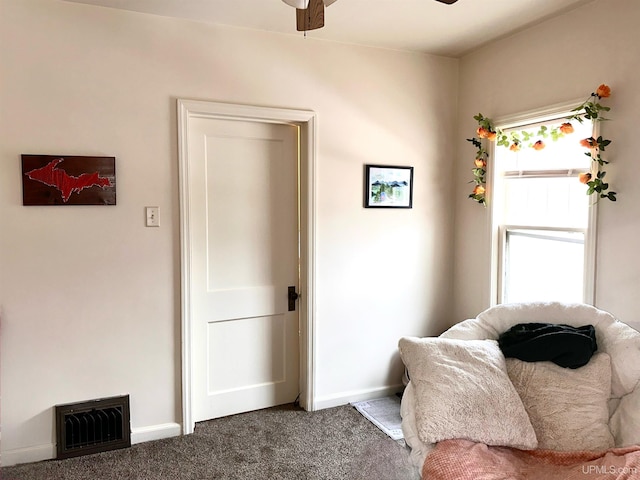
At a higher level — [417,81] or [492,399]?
[417,81]

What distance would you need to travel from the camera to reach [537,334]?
2152mm

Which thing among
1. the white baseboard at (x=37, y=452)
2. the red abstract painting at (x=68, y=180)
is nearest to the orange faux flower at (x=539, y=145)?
the red abstract painting at (x=68, y=180)

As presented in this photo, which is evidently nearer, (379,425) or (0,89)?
(0,89)

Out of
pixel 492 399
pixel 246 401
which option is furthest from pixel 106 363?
pixel 492 399

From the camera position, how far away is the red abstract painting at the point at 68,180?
2445mm

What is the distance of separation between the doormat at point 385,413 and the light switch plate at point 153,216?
5.89 ft

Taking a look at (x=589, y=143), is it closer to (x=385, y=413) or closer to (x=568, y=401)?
(x=568, y=401)

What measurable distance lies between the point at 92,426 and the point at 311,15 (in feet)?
7.94

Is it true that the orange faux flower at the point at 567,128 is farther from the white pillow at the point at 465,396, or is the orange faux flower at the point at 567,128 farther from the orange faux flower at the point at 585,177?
the white pillow at the point at 465,396

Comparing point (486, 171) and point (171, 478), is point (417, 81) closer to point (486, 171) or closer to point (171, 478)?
point (486, 171)

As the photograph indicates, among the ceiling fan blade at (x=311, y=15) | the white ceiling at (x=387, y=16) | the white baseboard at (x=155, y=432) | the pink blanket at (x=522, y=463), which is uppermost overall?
the white ceiling at (x=387, y=16)

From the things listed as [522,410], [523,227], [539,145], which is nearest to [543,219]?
[523,227]

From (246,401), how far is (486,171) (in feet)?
7.41

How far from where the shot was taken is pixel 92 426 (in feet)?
8.64
